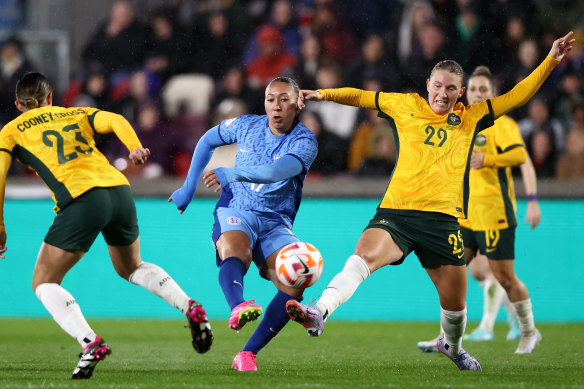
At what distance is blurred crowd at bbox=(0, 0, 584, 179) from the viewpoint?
12.0m

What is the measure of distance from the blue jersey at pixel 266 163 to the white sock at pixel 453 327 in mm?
1212

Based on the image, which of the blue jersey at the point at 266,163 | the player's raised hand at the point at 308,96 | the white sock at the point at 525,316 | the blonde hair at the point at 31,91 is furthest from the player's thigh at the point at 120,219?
the white sock at the point at 525,316

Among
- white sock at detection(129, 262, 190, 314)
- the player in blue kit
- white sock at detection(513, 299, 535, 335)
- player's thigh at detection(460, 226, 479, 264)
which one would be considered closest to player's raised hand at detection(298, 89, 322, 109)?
the player in blue kit

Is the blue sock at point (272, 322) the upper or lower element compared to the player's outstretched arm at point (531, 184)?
lower

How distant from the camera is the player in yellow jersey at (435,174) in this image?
6.19 meters

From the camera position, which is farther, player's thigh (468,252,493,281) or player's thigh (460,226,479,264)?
player's thigh (468,252,493,281)

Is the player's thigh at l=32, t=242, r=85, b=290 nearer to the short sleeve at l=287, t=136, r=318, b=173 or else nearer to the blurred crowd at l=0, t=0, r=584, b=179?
the short sleeve at l=287, t=136, r=318, b=173

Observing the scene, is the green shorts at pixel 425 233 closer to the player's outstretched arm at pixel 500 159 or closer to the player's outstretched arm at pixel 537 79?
the player's outstretched arm at pixel 537 79

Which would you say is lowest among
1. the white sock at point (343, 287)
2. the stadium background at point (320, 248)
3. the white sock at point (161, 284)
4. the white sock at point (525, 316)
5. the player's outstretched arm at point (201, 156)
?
the stadium background at point (320, 248)

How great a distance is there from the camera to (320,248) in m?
11.6

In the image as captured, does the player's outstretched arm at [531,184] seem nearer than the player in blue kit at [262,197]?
No

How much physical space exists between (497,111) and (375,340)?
11.4ft

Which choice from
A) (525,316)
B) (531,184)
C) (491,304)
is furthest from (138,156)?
(491,304)

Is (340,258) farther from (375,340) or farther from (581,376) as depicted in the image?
(581,376)
